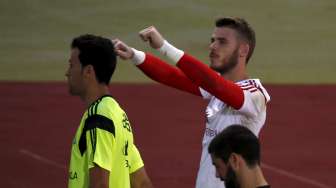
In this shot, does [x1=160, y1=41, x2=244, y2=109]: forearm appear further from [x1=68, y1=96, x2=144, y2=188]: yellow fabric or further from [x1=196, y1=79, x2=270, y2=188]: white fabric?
[x1=68, y1=96, x2=144, y2=188]: yellow fabric

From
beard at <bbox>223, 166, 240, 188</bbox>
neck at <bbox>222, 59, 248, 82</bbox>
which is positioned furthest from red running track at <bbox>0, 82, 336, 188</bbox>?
beard at <bbox>223, 166, 240, 188</bbox>

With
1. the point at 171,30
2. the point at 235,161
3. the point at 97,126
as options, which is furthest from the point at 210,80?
the point at 171,30

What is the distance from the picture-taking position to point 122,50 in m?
5.62

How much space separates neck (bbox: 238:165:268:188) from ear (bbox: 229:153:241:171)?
39 mm

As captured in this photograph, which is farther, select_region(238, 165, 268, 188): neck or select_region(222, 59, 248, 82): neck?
select_region(222, 59, 248, 82): neck

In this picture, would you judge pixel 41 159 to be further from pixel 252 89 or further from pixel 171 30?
pixel 171 30

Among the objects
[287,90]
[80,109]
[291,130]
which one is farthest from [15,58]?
[291,130]

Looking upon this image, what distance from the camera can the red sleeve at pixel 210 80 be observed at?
5316mm

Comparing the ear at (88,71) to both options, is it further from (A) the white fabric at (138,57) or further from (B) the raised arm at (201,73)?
(A) the white fabric at (138,57)

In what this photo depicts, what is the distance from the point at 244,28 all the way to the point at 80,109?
1008 cm

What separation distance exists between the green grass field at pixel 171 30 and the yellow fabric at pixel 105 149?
12953 mm

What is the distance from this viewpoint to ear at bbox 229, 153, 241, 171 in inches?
159

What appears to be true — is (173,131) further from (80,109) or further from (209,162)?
(209,162)

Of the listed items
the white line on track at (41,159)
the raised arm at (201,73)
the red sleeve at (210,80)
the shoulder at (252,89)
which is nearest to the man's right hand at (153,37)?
the raised arm at (201,73)
